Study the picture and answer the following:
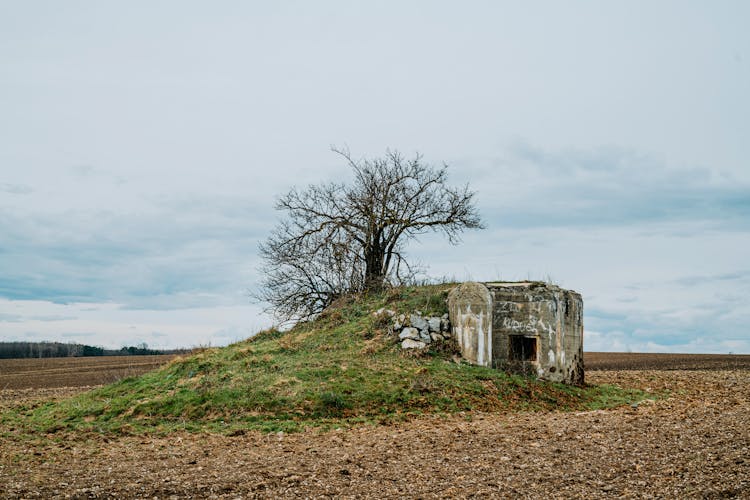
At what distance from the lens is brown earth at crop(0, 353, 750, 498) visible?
991 cm

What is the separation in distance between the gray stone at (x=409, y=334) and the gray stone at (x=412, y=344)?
0.14 m

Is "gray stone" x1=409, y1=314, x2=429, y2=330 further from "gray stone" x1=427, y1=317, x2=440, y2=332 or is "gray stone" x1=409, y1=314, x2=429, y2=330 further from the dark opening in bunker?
the dark opening in bunker

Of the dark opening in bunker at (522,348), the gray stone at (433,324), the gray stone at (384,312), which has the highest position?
the gray stone at (384,312)

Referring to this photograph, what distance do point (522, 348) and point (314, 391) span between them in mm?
7115

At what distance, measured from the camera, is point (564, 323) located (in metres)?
21.2

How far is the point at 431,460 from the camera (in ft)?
38.4

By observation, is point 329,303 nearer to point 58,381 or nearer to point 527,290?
point 527,290

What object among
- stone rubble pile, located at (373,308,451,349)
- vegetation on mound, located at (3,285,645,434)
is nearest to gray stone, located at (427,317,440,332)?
stone rubble pile, located at (373,308,451,349)

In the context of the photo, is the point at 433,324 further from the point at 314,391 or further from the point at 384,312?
the point at 314,391

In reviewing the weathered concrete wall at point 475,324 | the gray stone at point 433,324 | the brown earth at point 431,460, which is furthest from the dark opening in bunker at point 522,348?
the brown earth at point 431,460

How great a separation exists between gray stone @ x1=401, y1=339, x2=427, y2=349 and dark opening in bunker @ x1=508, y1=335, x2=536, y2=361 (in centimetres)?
274

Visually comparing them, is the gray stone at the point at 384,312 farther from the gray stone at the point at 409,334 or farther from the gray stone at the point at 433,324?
the gray stone at the point at 433,324

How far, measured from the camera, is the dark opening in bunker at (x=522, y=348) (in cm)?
2077

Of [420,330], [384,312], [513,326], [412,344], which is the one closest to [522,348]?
[513,326]
